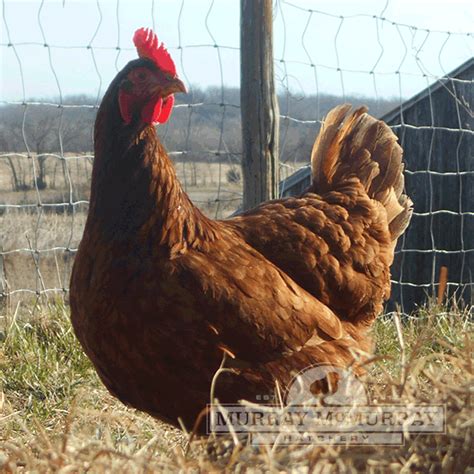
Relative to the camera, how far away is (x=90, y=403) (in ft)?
12.6

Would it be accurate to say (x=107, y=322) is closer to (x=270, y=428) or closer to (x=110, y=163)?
(x=110, y=163)

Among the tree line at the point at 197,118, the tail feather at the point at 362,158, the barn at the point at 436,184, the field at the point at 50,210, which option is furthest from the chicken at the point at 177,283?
the field at the point at 50,210

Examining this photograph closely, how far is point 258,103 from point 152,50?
1565 millimetres

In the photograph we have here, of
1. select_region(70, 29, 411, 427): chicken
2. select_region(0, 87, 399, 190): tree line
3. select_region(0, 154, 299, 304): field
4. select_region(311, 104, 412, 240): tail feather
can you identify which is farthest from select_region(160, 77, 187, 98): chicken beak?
select_region(0, 154, 299, 304): field

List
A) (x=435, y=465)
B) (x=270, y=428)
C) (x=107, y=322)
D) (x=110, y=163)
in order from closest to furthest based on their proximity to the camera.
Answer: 1. (x=435, y=465)
2. (x=270, y=428)
3. (x=107, y=322)
4. (x=110, y=163)

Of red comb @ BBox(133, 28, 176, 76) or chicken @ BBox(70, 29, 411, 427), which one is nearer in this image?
chicken @ BBox(70, 29, 411, 427)

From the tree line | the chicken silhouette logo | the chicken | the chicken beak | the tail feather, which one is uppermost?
the tree line

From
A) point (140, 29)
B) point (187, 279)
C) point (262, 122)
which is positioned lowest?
point (187, 279)

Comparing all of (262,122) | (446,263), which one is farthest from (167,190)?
(446,263)

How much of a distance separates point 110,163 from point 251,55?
6.32 ft

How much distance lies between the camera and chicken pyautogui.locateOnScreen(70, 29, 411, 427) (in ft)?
9.11

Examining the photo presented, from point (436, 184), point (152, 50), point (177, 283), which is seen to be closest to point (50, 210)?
point (436, 184)

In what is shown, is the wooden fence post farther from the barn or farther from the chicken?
the barn

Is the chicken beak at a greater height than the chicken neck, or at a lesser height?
greater
